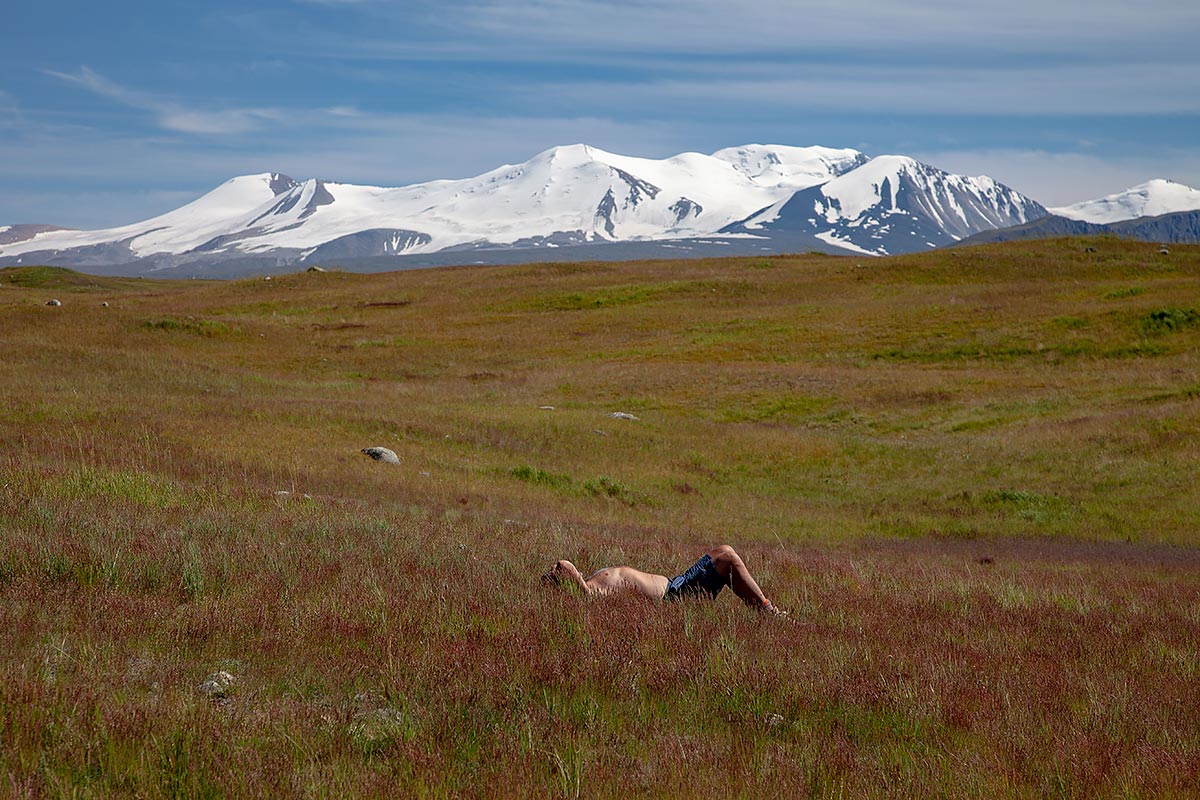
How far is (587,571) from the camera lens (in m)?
9.37

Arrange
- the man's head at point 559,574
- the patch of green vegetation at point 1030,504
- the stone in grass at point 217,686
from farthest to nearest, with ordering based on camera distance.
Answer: the patch of green vegetation at point 1030,504, the man's head at point 559,574, the stone in grass at point 217,686

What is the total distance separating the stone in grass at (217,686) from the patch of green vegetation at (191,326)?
Result: 45.7 metres

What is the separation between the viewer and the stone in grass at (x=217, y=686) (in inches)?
174

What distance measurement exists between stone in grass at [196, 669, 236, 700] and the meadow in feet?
0.07

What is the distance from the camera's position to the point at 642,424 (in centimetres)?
2811

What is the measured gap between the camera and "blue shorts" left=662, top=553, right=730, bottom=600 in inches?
314

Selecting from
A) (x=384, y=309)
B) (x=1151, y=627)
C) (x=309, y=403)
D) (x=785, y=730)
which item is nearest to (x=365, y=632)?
(x=785, y=730)

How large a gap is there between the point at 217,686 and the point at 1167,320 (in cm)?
4420

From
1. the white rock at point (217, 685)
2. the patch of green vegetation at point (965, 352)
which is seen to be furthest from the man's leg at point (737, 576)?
the patch of green vegetation at point (965, 352)

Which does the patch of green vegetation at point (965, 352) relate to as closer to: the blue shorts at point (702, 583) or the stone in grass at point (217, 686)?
the blue shorts at point (702, 583)

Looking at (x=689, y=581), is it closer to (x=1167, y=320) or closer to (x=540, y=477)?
(x=540, y=477)

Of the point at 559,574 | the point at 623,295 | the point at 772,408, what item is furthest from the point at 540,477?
the point at 623,295

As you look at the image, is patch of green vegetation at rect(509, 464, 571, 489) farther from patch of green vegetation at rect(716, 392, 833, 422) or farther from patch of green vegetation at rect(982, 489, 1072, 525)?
patch of green vegetation at rect(716, 392, 833, 422)

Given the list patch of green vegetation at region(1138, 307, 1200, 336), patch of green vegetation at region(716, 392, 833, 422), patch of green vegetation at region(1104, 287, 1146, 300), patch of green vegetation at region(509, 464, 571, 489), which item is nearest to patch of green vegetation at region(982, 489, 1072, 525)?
patch of green vegetation at region(509, 464, 571, 489)
